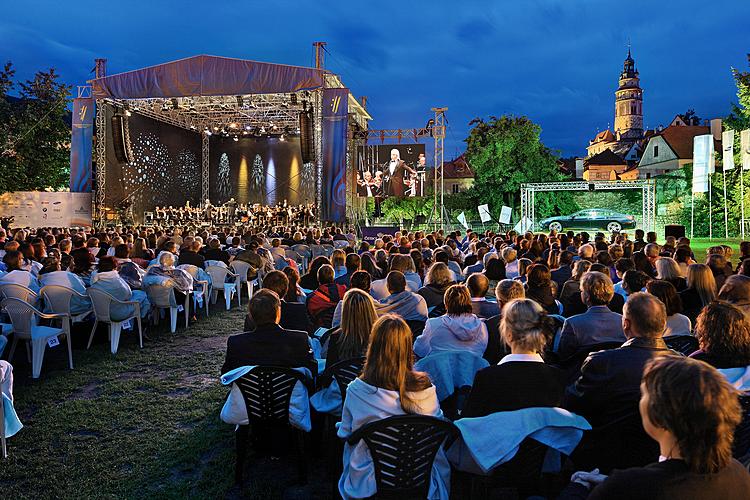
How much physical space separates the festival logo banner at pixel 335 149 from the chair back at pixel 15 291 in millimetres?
14340

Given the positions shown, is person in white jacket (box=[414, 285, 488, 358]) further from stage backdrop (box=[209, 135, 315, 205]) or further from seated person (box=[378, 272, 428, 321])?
stage backdrop (box=[209, 135, 315, 205])

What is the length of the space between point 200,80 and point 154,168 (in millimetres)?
5716

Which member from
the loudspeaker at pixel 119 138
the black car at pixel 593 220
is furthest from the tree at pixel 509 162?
the loudspeaker at pixel 119 138

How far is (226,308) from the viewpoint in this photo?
30.5ft

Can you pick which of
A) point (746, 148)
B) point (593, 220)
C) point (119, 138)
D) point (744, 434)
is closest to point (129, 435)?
point (744, 434)

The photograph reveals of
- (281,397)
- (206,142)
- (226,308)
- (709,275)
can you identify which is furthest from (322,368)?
(206,142)

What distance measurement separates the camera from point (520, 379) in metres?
2.48

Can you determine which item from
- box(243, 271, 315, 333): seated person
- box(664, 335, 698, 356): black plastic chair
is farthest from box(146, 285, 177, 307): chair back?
box(664, 335, 698, 356): black plastic chair

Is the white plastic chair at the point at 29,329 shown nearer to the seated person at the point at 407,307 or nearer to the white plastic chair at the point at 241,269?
the seated person at the point at 407,307

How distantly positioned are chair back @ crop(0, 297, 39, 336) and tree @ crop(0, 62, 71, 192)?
64.1 feet

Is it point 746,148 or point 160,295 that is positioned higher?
point 746,148

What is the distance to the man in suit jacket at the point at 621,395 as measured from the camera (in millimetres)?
2508

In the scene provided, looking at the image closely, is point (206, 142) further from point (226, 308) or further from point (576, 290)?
point (576, 290)

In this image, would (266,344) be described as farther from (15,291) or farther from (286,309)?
(15,291)
